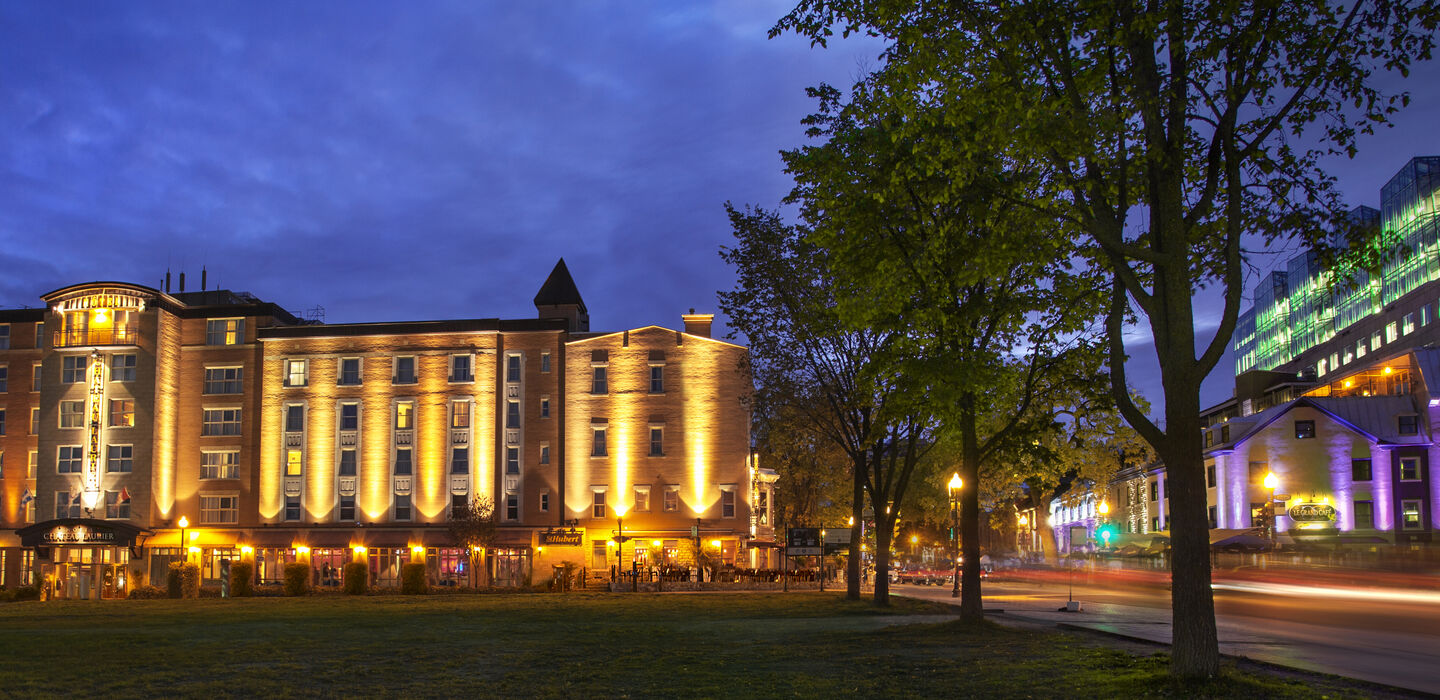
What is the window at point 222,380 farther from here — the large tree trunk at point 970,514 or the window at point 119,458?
the large tree trunk at point 970,514

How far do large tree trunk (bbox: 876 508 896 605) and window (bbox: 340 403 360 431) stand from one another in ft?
128

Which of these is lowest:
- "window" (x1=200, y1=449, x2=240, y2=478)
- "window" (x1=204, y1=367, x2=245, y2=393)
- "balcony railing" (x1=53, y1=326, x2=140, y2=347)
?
"window" (x1=200, y1=449, x2=240, y2=478)


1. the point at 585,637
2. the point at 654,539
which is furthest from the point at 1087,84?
the point at 654,539

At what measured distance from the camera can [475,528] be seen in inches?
2437

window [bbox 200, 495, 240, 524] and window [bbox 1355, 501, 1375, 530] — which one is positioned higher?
window [bbox 200, 495, 240, 524]

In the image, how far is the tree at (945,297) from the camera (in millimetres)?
20766

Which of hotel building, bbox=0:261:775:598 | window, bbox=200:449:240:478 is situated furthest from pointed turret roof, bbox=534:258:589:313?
window, bbox=200:449:240:478

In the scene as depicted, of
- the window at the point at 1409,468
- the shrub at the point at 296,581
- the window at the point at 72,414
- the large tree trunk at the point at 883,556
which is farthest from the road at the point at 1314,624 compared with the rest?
the window at the point at 72,414

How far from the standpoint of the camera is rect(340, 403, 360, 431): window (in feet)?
219

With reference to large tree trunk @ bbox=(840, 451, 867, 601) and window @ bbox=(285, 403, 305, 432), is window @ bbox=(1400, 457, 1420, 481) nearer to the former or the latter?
large tree trunk @ bbox=(840, 451, 867, 601)

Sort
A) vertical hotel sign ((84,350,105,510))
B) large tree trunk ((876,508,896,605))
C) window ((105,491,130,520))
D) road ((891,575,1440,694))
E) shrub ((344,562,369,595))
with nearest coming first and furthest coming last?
road ((891,575,1440,694)), large tree trunk ((876,508,896,605)), shrub ((344,562,369,595)), vertical hotel sign ((84,350,105,510)), window ((105,491,130,520))

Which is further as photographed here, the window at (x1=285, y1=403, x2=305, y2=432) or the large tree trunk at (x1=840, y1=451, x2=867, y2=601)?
the window at (x1=285, y1=403, x2=305, y2=432)

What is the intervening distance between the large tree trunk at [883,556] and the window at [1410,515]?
56935mm

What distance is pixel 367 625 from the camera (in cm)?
2819
